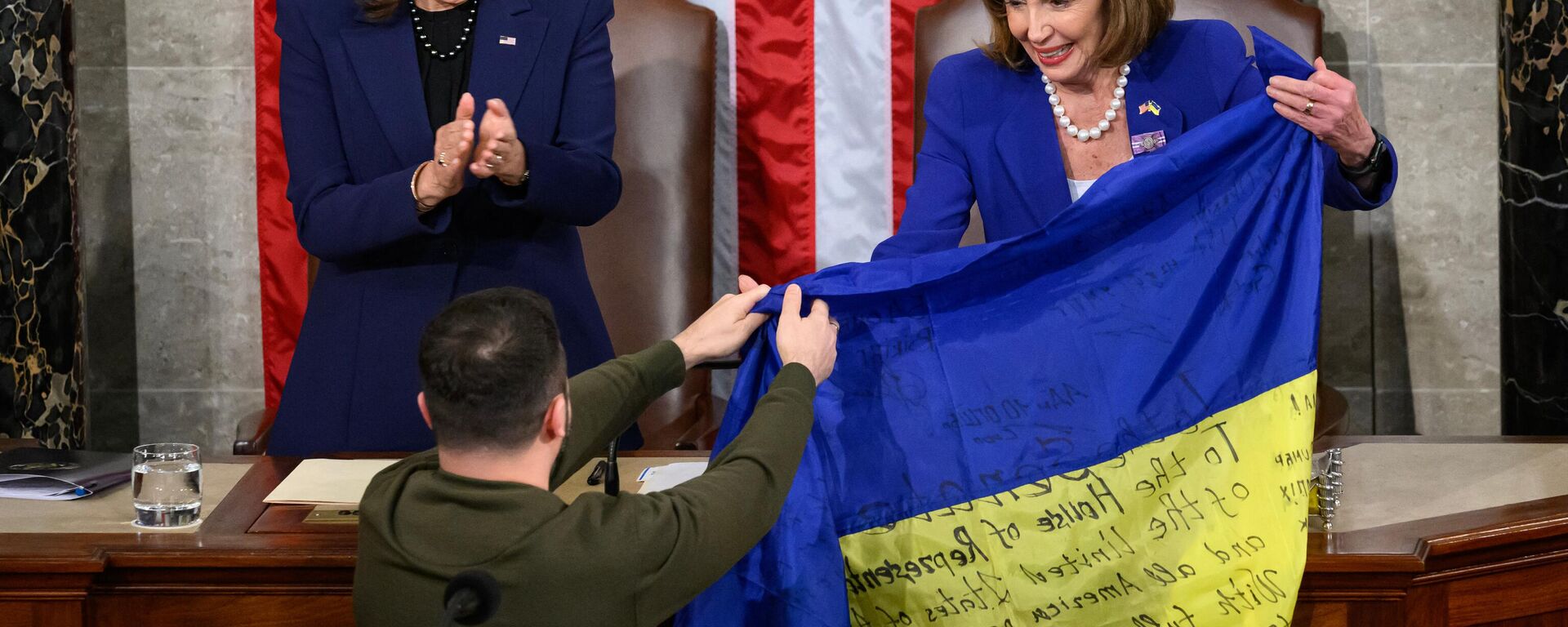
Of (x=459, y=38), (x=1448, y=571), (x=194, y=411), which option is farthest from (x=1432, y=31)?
(x=194, y=411)

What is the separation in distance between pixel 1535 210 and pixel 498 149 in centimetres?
239

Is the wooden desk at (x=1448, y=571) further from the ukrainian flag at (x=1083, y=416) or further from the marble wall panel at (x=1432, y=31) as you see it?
the marble wall panel at (x=1432, y=31)

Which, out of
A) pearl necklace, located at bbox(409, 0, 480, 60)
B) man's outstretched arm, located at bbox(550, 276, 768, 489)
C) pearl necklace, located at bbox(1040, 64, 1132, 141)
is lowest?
man's outstretched arm, located at bbox(550, 276, 768, 489)

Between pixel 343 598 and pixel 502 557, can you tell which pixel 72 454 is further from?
pixel 502 557

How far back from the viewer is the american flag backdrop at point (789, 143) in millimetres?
3697

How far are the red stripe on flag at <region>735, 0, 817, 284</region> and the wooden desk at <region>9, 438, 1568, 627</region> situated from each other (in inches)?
72.6

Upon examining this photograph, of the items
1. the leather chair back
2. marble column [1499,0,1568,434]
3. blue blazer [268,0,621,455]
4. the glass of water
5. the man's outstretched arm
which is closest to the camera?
the man's outstretched arm

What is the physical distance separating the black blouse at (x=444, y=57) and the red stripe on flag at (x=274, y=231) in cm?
122

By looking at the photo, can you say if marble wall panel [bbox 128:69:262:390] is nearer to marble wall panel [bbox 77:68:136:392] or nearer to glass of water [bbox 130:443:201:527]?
marble wall panel [bbox 77:68:136:392]

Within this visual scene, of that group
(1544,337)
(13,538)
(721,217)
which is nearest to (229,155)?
(721,217)

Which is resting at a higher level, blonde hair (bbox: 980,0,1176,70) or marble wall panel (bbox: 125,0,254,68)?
marble wall panel (bbox: 125,0,254,68)

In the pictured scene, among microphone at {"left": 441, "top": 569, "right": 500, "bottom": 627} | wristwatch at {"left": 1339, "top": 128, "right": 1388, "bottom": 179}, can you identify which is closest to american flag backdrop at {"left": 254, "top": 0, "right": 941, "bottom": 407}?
wristwatch at {"left": 1339, "top": 128, "right": 1388, "bottom": 179}

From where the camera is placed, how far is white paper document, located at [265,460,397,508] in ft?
7.14

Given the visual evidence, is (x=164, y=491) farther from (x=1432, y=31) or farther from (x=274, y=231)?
(x=1432, y=31)
